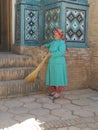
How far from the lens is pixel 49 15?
7508 millimetres

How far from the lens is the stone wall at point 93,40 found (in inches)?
282

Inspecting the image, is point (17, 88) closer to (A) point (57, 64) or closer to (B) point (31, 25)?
(A) point (57, 64)

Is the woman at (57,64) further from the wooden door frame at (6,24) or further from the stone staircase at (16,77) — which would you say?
the wooden door frame at (6,24)

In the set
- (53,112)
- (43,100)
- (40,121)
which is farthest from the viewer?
(43,100)

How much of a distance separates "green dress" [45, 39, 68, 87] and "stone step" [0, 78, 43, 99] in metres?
0.49

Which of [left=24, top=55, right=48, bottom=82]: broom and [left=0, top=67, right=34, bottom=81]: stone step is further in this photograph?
[left=0, top=67, right=34, bottom=81]: stone step

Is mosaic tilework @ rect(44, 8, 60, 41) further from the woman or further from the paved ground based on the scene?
the paved ground

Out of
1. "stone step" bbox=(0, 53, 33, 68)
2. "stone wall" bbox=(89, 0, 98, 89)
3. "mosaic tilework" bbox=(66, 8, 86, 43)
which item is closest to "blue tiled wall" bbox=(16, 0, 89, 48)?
"mosaic tilework" bbox=(66, 8, 86, 43)

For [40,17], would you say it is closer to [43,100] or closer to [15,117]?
[43,100]

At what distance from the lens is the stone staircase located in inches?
242

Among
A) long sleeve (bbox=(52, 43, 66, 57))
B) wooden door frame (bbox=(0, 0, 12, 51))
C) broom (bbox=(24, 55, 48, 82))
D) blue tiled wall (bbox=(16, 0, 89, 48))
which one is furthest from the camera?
wooden door frame (bbox=(0, 0, 12, 51))

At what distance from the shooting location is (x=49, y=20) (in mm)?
7504

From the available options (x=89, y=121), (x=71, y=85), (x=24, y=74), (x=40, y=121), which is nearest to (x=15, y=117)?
(x=40, y=121)

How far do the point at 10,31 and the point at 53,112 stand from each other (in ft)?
12.4
